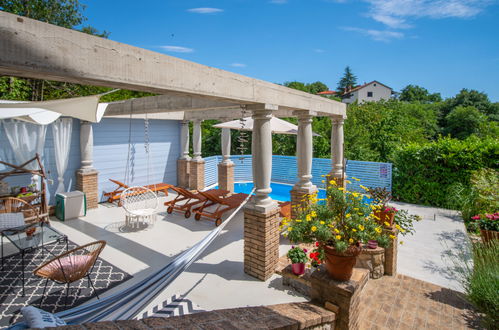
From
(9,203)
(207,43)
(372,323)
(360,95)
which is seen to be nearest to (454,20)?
(207,43)

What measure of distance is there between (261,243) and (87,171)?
612 cm

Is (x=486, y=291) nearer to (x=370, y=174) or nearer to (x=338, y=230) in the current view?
(x=338, y=230)

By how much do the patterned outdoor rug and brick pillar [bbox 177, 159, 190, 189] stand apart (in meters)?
6.24

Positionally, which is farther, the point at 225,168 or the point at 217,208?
the point at 225,168

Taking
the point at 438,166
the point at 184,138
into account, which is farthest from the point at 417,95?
the point at 184,138

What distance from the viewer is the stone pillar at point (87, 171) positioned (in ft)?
25.5

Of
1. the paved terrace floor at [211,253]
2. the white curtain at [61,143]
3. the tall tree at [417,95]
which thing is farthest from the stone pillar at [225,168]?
the tall tree at [417,95]

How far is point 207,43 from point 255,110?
698 inches

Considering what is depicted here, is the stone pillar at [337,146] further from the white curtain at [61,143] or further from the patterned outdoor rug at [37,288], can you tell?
the white curtain at [61,143]

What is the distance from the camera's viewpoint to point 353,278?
285 centimetres

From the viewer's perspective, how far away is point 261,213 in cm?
418

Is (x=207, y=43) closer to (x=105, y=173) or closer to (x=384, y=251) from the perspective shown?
(x=105, y=173)

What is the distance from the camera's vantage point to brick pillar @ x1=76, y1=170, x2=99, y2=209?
785 centimetres

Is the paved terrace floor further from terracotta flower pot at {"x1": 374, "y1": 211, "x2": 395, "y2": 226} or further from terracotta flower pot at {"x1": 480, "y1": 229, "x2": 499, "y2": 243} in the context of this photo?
terracotta flower pot at {"x1": 374, "y1": 211, "x2": 395, "y2": 226}
